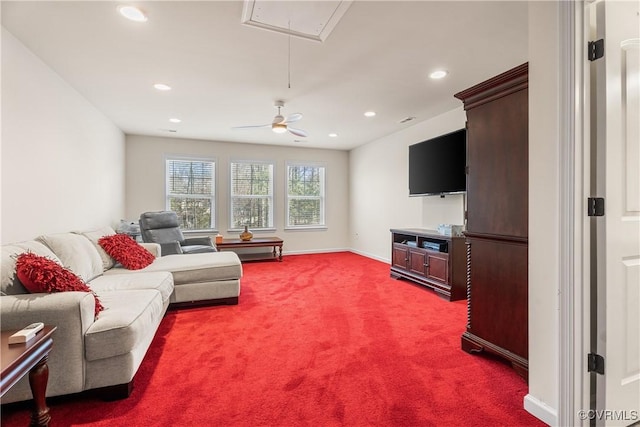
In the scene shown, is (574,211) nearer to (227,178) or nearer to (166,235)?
(166,235)

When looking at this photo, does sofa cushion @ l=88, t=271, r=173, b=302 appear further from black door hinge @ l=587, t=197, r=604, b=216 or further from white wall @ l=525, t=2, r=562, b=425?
black door hinge @ l=587, t=197, r=604, b=216

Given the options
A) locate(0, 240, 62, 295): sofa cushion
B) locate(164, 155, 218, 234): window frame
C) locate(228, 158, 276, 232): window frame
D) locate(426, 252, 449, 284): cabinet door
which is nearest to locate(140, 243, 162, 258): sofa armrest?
locate(0, 240, 62, 295): sofa cushion

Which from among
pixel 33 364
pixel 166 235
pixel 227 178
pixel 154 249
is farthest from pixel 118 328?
pixel 227 178

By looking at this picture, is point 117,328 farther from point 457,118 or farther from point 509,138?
point 457,118

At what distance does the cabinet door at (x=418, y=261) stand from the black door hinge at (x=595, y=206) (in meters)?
2.77

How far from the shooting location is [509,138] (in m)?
1.96

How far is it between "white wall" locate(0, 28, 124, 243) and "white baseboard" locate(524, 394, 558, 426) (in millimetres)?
3648

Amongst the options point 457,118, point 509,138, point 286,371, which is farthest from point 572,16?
point 457,118

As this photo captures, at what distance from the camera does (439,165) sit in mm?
4242

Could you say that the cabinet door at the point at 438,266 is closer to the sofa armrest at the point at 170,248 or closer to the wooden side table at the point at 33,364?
the sofa armrest at the point at 170,248

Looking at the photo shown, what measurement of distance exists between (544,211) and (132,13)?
2.84 metres

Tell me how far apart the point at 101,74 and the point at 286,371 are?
3393 millimetres

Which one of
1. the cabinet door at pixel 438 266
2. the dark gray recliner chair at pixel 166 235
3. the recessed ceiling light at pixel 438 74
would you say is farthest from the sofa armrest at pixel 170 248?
the recessed ceiling light at pixel 438 74

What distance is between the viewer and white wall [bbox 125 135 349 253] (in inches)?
234
